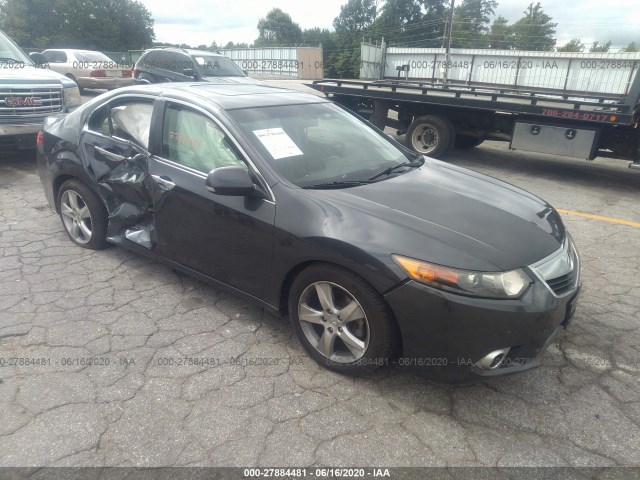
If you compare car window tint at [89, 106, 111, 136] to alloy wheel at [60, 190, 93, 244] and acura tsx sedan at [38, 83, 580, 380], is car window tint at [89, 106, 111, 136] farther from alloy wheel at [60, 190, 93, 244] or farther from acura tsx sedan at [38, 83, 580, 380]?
alloy wheel at [60, 190, 93, 244]

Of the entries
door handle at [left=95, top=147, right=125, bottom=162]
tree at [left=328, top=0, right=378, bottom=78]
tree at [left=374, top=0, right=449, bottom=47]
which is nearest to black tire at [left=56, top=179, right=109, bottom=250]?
door handle at [left=95, top=147, right=125, bottom=162]

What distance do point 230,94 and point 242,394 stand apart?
213 centimetres

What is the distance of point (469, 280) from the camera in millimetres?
2240

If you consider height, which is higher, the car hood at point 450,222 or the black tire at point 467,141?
the car hood at point 450,222

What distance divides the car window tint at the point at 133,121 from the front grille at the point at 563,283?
113 inches

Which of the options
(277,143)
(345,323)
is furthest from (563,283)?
(277,143)

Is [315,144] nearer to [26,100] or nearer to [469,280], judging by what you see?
[469,280]

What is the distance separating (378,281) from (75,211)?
10.4ft

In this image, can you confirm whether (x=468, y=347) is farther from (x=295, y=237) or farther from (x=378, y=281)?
(x=295, y=237)

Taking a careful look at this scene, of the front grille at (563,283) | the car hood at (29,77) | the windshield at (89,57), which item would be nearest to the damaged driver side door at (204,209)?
the front grille at (563,283)

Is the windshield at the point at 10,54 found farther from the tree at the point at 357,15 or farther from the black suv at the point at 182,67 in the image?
the tree at the point at 357,15

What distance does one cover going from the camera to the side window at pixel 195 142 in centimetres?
304

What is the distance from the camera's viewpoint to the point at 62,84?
728 cm

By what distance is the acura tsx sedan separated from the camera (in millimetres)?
2291
